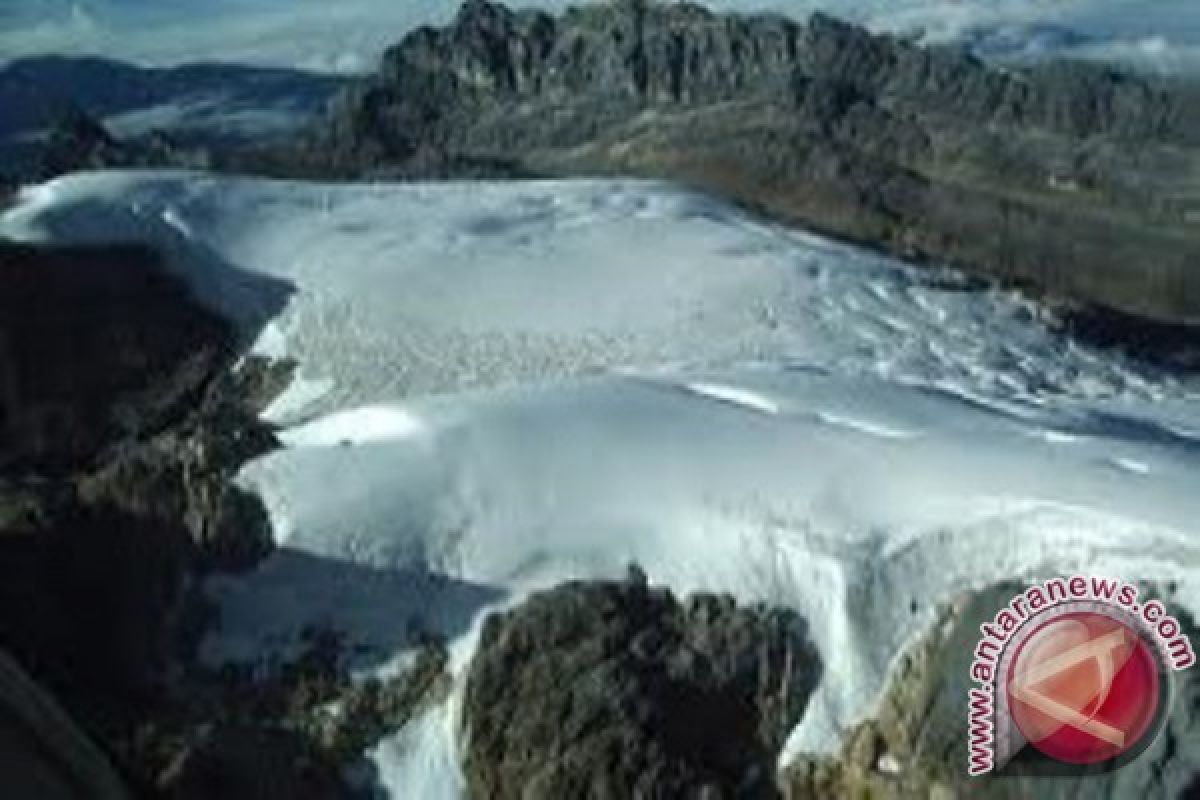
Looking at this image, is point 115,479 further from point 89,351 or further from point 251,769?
point 89,351

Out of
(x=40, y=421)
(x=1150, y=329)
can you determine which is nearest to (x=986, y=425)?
(x=40, y=421)

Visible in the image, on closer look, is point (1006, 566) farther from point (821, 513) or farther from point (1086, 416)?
point (1086, 416)

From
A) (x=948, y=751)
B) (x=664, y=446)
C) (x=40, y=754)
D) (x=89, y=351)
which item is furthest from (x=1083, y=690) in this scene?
(x=89, y=351)

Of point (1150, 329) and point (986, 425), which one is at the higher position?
point (986, 425)

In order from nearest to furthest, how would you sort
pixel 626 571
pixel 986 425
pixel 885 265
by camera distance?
pixel 626 571 → pixel 986 425 → pixel 885 265

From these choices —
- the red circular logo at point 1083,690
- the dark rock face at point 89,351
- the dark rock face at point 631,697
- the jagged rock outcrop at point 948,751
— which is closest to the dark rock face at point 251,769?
the dark rock face at point 631,697

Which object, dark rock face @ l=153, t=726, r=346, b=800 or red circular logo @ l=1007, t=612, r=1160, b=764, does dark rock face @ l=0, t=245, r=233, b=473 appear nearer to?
dark rock face @ l=153, t=726, r=346, b=800
